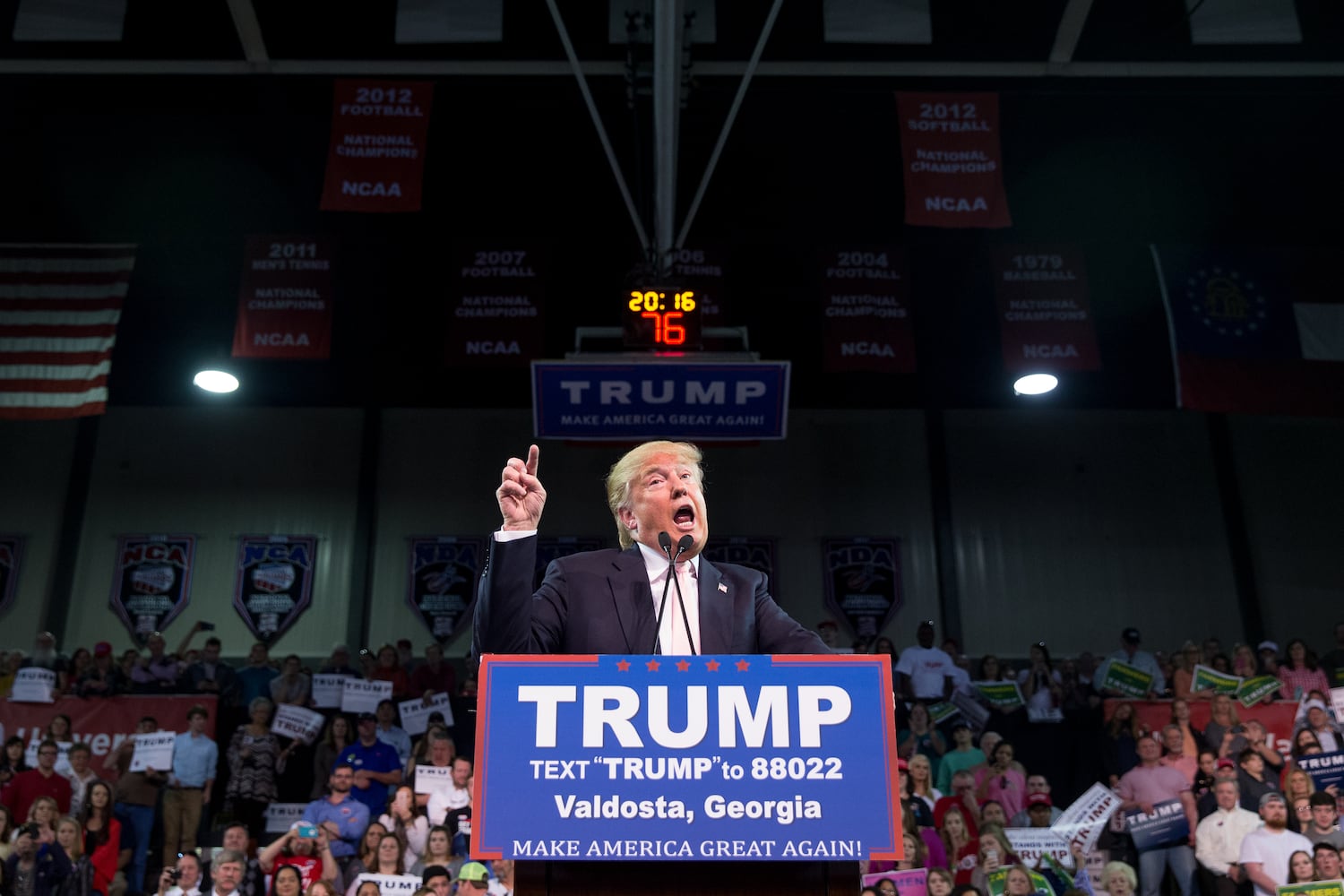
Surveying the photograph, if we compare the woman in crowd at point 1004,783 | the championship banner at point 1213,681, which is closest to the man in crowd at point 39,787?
the woman in crowd at point 1004,783

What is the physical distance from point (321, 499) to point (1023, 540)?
11.5 m

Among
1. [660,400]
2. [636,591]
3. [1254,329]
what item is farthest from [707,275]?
[636,591]

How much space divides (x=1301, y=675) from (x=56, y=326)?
14397 mm

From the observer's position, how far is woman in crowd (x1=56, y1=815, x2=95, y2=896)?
973 centimetres

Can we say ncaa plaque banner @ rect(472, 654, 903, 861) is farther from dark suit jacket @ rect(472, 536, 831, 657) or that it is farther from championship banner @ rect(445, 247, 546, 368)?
championship banner @ rect(445, 247, 546, 368)

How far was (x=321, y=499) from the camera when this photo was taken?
19.1 metres

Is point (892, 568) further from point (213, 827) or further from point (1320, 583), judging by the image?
point (213, 827)

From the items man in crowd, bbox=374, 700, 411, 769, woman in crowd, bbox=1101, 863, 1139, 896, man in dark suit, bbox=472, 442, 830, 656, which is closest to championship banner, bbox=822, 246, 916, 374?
woman in crowd, bbox=1101, 863, 1139, 896

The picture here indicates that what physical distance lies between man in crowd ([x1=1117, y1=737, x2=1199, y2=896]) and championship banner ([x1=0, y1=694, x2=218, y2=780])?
9553mm

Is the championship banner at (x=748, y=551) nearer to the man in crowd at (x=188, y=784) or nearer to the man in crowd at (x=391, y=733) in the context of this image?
the man in crowd at (x=391, y=733)

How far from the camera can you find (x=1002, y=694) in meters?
13.0

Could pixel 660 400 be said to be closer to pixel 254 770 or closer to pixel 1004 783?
pixel 1004 783

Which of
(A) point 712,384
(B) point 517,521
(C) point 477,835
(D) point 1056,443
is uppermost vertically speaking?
(D) point 1056,443

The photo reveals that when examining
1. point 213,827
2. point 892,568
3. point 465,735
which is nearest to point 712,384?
point 465,735
